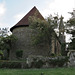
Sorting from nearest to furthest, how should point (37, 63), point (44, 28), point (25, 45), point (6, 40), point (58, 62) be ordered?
point (37, 63) → point (58, 62) → point (44, 28) → point (6, 40) → point (25, 45)

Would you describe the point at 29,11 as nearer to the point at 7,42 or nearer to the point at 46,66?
the point at 7,42

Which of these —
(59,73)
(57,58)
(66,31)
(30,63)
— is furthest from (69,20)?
(59,73)

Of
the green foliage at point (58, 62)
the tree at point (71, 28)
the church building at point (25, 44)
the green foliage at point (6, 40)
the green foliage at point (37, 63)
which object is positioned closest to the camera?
the green foliage at point (37, 63)

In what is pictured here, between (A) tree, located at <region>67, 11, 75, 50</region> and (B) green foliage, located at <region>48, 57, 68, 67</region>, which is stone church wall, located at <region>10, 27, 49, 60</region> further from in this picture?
(B) green foliage, located at <region>48, 57, 68, 67</region>

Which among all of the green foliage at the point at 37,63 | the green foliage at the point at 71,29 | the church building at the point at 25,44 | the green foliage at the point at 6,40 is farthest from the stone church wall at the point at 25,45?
the green foliage at the point at 37,63

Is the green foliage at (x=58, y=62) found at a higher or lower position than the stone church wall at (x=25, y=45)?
lower

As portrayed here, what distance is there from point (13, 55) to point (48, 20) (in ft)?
31.9

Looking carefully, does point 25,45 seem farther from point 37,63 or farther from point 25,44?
point 37,63

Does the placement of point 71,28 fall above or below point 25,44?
above

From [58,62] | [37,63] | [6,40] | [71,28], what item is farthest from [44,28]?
[37,63]

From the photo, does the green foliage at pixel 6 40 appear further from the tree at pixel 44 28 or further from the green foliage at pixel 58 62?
the green foliage at pixel 58 62

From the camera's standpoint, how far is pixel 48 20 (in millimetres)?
23531

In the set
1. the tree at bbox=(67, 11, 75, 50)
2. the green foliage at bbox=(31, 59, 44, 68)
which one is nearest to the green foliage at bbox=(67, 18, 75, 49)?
the tree at bbox=(67, 11, 75, 50)

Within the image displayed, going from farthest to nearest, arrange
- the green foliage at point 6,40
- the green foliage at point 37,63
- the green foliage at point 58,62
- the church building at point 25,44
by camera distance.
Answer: the church building at point 25,44
the green foliage at point 6,40
the green foliage at point 58,62
the green foliage at point 37,63
